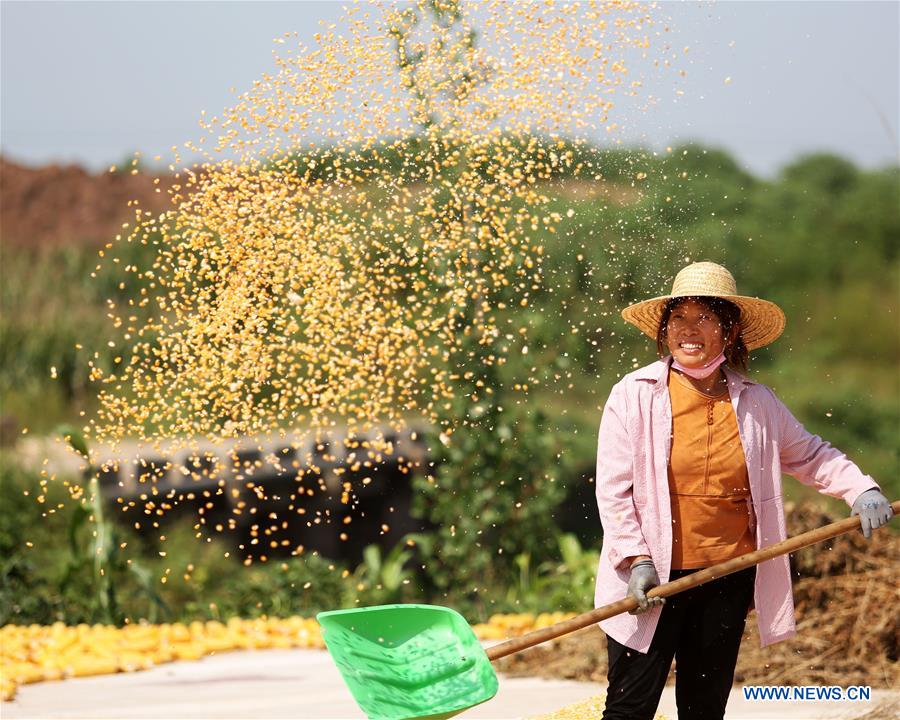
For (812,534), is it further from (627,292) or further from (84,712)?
(84,712)

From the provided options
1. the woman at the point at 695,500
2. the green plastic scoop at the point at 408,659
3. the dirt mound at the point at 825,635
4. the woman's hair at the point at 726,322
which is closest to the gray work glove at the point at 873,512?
the woman at the point at 695,500

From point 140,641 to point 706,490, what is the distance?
2794 mm

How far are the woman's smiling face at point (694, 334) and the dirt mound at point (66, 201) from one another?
42.5ft

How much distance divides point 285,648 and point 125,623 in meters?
0.84

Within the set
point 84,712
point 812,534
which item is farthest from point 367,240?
point 812,534

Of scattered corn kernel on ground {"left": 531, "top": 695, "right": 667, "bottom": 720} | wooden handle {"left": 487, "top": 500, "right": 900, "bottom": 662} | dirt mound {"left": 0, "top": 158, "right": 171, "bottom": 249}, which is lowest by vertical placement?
scattered corn kernel on ground {"left": 531, "top": 695, "right": 667, "bottom": 720}

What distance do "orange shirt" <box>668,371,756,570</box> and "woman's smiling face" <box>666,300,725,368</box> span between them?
0.41 ft

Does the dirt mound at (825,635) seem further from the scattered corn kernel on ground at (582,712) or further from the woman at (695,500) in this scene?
the woman at (695,500)

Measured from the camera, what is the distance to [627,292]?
15.4ft

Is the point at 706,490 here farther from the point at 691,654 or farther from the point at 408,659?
the point at 408,659

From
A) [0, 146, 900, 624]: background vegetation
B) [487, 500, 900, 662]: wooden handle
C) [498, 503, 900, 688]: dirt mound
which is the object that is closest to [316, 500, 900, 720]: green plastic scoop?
[487, 500, 900, 662]: wooden handle

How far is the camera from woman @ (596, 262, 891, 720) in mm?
2836

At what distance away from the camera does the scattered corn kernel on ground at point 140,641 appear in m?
4.52

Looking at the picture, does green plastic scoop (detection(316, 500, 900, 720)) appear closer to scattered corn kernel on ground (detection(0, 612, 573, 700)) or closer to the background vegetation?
the background vegetation
